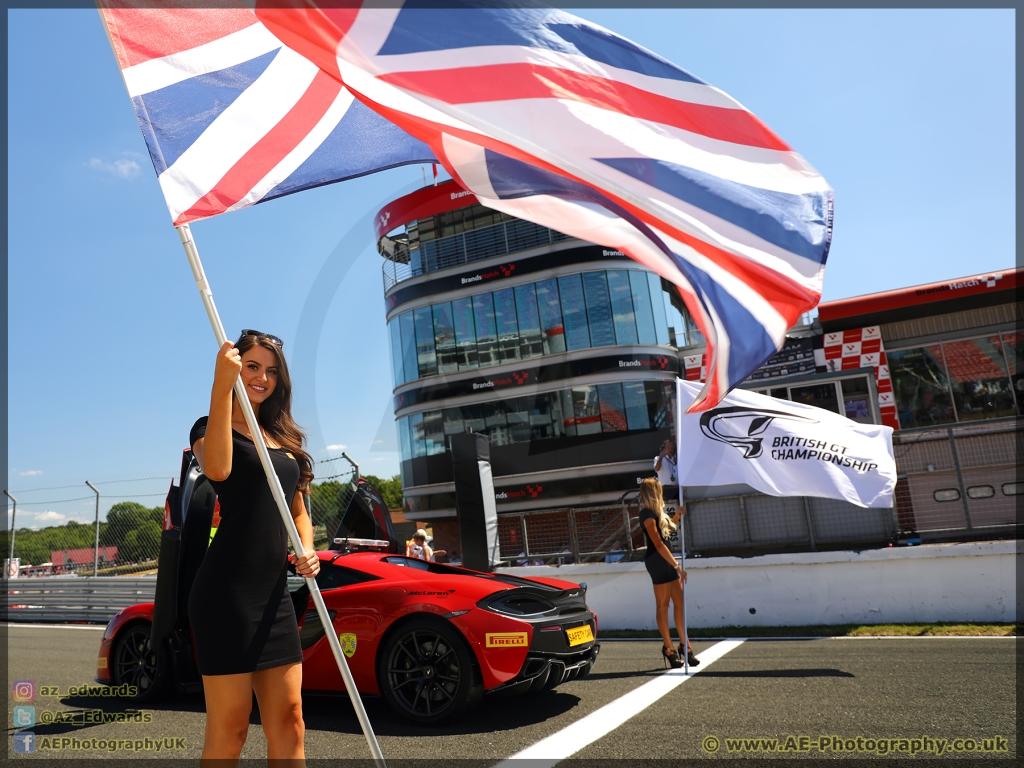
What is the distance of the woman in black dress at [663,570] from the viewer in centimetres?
689

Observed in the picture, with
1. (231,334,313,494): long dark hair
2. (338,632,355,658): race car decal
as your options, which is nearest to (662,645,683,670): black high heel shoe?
(338,632,355,658): race car decal

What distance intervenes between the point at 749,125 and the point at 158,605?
17.2ft

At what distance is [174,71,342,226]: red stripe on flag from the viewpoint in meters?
3.06

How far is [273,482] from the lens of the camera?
8.29 ft

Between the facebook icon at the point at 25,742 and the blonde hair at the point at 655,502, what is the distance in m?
5.39

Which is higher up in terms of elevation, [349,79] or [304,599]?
[349,79]

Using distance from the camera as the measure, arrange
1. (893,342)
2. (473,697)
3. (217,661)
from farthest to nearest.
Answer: (893,342)
(473,697)
(217,661)

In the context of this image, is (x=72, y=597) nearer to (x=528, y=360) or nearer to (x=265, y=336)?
(x=265, y=336)

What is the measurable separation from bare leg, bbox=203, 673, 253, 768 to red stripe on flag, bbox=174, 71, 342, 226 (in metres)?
1.79

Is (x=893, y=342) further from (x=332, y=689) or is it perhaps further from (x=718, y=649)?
(x=332, y=689)

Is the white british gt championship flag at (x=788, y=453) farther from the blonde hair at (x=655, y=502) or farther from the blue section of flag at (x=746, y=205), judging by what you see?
the blue section of flag at (x=746, y=205)

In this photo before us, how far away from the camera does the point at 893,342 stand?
61.2 ft

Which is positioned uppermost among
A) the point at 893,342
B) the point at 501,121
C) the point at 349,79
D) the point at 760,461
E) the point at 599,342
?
the point at 599,342

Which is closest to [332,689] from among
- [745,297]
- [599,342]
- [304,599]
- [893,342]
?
[304,599]
